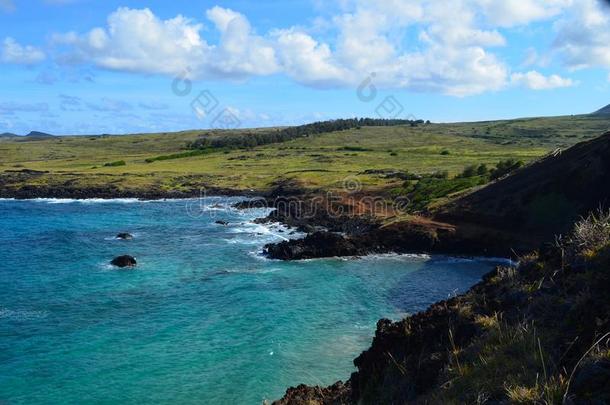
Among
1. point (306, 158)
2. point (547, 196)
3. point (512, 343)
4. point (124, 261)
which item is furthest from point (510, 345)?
point (306, 158)

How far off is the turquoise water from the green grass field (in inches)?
1405

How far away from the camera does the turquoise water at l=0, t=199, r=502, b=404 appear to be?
77.2ft

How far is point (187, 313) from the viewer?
32875 millimetres

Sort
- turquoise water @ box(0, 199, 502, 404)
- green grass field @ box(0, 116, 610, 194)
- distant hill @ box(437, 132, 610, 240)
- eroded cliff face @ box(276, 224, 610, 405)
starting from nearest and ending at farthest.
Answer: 1. eroded cliff face @ box(276, 224, 610, 405)
2. turquoise water @ box(0, 199, 502, 404)
3. distant hill @ box(437, 132, 610, 240)
4. green grass field @ box(0, 116, 610, 194)

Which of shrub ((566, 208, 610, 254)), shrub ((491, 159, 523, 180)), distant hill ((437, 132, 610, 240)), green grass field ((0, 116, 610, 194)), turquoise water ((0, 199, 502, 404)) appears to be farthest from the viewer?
green grass field ((0, 116, 610, 194))

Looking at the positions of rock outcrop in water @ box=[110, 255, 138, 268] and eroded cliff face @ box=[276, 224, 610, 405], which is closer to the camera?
eroded cliff face @ box=[276, 224, 610, 405]

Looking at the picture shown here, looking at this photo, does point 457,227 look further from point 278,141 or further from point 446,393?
point 278,141

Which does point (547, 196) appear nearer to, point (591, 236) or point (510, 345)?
point (591, 236)

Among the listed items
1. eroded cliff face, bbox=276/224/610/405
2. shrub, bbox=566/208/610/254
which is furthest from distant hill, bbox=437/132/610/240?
shrub, bbox=566/208/610/254

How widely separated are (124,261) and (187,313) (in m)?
14.5

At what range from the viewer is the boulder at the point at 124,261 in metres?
44.8

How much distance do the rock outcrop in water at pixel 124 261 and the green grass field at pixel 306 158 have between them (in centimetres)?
4052

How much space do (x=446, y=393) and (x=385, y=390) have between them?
11.3ft

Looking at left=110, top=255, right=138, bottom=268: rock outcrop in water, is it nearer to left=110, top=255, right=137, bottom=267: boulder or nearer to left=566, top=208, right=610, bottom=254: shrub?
left=110, top=255, right=137, bottom=267: boulder
